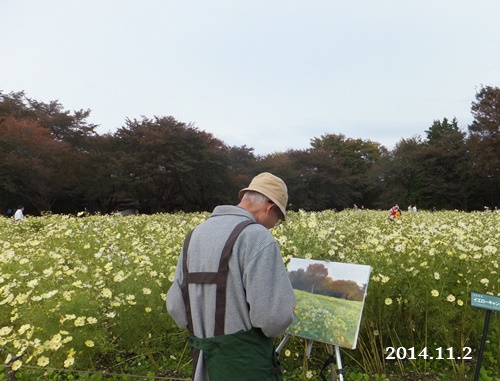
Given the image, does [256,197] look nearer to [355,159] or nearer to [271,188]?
[271,188]

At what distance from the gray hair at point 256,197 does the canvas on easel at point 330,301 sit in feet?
3.11

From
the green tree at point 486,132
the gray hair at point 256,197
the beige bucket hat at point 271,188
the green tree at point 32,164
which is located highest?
the green tree at point 486,132

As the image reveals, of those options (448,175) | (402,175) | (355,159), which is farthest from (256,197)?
(355,159)

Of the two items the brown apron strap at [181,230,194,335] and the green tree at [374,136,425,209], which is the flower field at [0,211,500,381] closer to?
the brown apron strap at [181,230,194,335]

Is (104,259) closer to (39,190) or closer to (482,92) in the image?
(39,190)

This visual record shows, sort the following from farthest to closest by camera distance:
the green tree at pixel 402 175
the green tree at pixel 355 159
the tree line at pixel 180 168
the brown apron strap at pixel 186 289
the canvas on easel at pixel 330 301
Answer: the green tree at pixel 355 159, the green tree at pixel 402 175, the tree line at pixel 180 168, the canvas on easel at pixel 330 301, the brown apron strap at pixel 186 289

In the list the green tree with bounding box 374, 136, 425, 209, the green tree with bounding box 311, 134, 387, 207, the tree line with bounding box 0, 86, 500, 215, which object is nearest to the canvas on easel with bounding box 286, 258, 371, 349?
the tree line with bounding box 0, 86, 500, 215

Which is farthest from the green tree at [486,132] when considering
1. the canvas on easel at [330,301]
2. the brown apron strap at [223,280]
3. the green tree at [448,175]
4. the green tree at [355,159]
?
the brown apron strap at [223,280]

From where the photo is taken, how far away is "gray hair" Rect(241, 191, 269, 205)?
190 cm

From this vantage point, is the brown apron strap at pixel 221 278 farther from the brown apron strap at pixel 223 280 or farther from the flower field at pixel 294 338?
the flower field at pixel 294 338

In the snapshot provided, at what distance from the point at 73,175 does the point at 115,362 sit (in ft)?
81.1

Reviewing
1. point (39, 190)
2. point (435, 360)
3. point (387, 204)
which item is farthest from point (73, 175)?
point (435, 360)

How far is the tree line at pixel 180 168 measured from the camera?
84.0ft

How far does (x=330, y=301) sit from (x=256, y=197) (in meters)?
1.00
